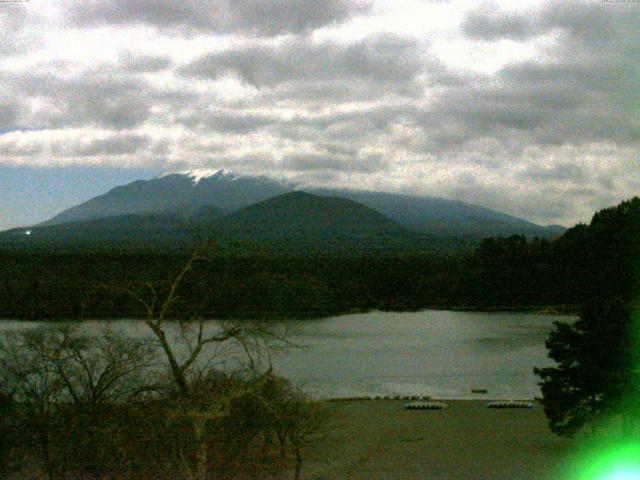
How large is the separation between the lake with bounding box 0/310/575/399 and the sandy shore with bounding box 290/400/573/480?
81.2 inches

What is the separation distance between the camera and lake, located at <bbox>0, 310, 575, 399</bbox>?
16.7 meters

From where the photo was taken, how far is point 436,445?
32.1ft

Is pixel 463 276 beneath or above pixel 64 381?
above

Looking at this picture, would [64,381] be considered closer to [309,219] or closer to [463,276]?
[463,276]

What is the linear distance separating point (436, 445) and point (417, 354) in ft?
40.3

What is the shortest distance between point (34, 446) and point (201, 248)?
2.47 metres

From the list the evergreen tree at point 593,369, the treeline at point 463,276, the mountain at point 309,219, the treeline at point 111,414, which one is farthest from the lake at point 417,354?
the mountain at point 309,219

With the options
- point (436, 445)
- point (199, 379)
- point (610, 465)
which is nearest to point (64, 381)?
point (199, 379)

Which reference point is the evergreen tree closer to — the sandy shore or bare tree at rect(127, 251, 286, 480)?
the sandy shore

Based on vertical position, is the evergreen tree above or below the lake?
above

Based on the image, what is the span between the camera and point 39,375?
6.41m

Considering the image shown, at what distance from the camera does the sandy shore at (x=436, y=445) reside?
7816 mm

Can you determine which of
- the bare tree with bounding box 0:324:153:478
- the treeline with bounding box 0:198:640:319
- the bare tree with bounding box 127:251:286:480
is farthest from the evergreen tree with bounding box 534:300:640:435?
the treeline with bounding box 0:198:640:319

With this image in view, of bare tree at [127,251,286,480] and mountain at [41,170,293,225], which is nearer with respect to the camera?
bare tree at [127,251,286,480]
